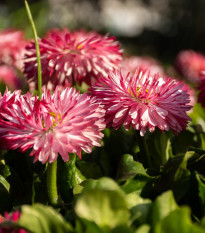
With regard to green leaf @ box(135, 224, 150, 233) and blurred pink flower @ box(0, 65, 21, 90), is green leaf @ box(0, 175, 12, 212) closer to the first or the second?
green leaf @ box(135, 224, 150, 233)

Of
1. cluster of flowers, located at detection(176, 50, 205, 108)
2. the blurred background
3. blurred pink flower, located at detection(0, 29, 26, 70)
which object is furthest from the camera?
the blurred background

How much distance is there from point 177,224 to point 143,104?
32 cm

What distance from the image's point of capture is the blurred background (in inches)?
367

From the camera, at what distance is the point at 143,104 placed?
2.59ft

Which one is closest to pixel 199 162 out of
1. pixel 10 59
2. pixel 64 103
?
pixel 64 103

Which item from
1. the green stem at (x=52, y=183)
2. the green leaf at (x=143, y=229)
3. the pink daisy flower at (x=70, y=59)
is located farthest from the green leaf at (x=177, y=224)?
the pink daisy flower at (x=70, y=59)

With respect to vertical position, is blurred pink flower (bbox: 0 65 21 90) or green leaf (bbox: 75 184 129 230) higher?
green leaf (bbox: 75 184 129 230)

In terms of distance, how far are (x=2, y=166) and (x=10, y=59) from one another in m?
1.18

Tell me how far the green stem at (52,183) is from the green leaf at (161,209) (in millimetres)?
207

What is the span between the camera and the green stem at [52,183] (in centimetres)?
70

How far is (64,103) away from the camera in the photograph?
2.43 ft

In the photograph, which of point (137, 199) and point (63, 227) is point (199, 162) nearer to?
point (137, 199)

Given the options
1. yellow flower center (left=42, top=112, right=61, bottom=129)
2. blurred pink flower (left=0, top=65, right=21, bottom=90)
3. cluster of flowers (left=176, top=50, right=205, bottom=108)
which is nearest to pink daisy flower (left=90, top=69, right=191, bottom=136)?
yellow flower center (left=42, top=112, right=61, bottom=129)

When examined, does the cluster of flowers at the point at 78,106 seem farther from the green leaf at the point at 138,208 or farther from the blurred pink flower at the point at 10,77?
the blurred pink flower at the point at 10,77
